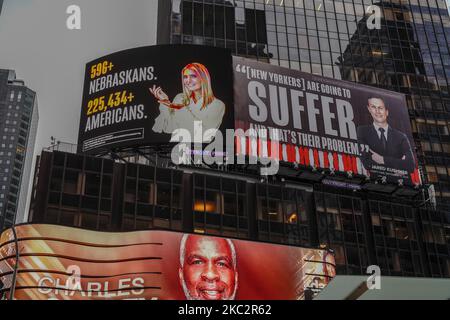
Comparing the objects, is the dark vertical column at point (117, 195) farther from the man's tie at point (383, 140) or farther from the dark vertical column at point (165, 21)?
the dark vertical column at point (165, 21)

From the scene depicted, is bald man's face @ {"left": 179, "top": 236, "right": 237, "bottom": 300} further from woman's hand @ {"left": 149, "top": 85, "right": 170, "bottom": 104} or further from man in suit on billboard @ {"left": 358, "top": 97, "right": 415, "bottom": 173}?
man in suit on billboard @ {"left": 358, "top": 97, "right": 415, "bottom": 173}

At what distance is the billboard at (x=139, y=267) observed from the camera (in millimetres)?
38125

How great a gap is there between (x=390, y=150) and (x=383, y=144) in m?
0.92

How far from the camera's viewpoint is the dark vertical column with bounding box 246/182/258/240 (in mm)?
51922

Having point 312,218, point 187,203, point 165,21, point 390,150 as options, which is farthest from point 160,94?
point 165,21

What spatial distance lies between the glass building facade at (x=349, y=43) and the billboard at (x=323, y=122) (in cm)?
2544

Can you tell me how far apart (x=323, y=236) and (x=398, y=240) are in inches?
396

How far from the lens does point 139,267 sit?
39.7 metres

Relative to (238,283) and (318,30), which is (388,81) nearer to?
(318,30)

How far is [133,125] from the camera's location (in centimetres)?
4828

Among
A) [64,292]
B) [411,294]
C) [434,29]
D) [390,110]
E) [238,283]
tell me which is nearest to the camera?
[411,294]

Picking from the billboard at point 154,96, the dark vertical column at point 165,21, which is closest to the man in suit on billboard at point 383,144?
the billboard at point 154,96

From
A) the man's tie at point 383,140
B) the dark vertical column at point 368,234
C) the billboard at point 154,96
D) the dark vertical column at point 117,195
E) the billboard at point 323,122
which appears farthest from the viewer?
the dark vertical column at point 368,234

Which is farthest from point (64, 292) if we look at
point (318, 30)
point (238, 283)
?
point (318, 30)
